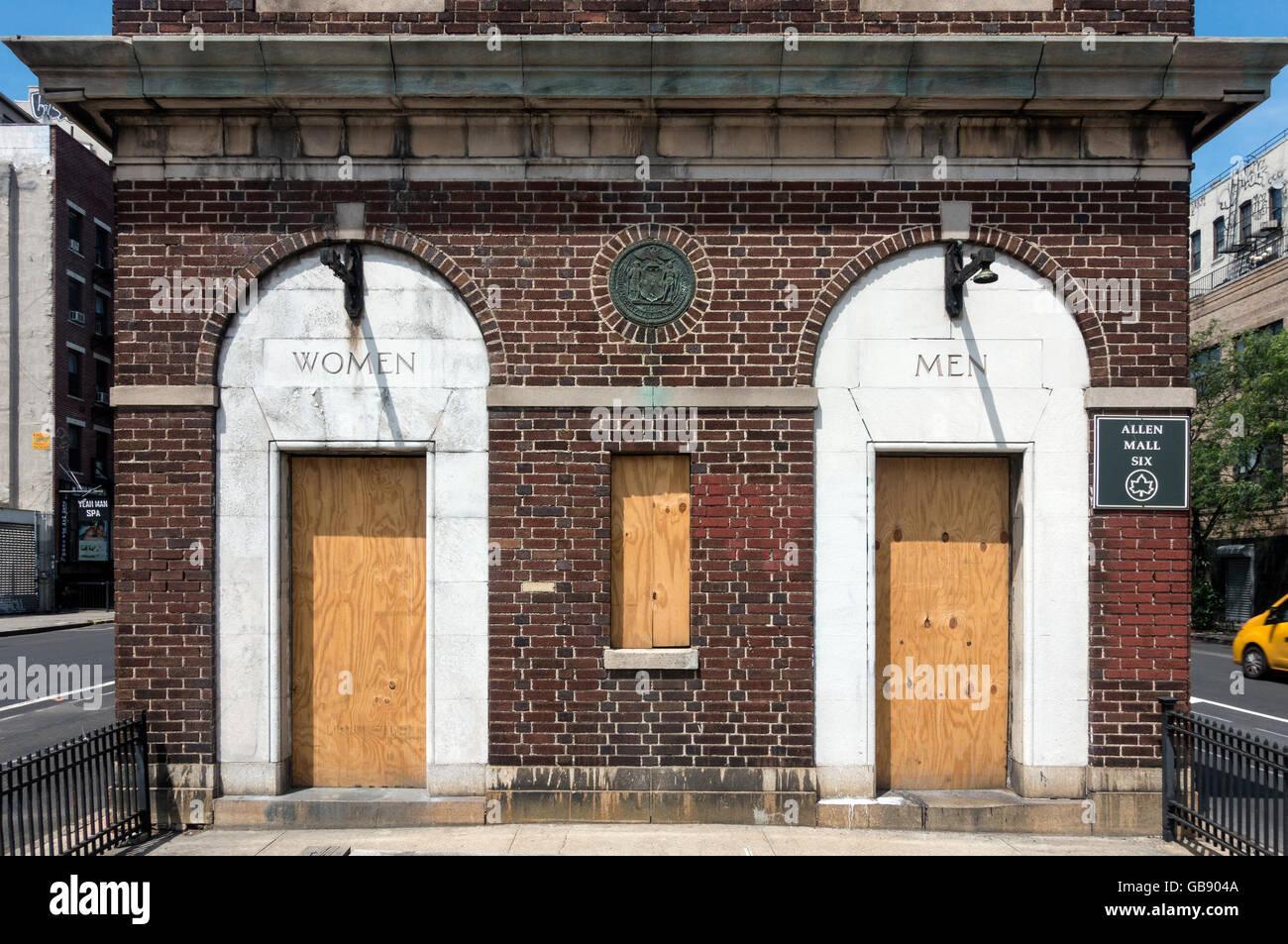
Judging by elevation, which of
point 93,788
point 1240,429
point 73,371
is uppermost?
point 73,371

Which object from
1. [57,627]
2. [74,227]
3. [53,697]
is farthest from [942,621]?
[74,227]

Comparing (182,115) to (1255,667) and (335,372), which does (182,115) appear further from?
(1255,667)

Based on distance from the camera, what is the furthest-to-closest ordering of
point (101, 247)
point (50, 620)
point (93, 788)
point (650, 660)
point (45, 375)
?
point (101, 247) → point (45, 375) → point (50, 620) → point (650, 660) → point (93, 788)

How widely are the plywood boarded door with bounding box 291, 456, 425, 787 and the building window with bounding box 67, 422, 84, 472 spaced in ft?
117

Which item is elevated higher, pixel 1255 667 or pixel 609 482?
pixel 609 482

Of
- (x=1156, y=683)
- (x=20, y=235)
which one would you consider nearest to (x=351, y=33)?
(x=1156, y=683)

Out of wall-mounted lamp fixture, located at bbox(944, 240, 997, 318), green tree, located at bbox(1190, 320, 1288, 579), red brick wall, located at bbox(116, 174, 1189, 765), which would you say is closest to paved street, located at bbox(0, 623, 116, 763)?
red brick wall, located at bbox(116, 174, 1189, 765)

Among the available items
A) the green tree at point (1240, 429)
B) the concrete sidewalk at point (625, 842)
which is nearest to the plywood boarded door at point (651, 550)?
the concrete sidewalk at point (625, 842)

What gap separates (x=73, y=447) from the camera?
37.5 meters

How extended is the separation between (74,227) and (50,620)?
16.9 metres

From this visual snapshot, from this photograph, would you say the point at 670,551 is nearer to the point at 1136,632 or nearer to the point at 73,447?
the point at 1136,632

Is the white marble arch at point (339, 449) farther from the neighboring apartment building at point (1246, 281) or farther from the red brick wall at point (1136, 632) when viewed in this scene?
the neighboring apartment building at point (1246, 281)

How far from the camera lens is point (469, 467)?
8.02m

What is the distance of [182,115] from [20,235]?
35131mm
